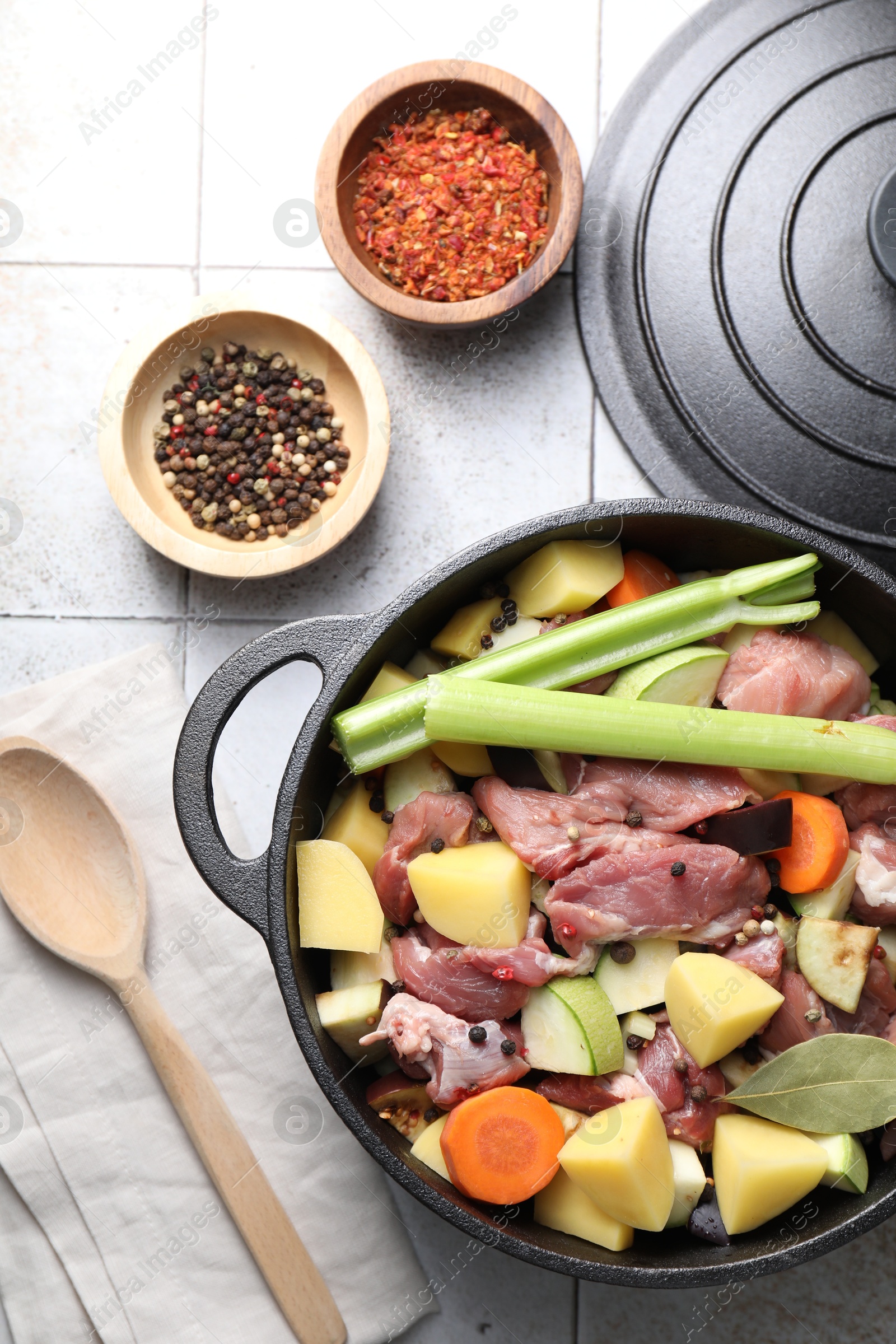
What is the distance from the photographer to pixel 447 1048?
5.77 ft

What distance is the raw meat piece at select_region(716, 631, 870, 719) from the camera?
1833 mm

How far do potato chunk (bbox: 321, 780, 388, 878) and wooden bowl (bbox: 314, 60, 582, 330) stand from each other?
3.74 ft

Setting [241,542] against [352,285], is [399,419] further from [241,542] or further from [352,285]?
[241,542]

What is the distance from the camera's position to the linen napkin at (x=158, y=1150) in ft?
7.09

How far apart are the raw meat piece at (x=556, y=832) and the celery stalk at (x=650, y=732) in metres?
0.11

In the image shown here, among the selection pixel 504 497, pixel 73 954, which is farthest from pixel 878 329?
pixel 73 954

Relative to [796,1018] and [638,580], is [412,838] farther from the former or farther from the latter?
[796,1018]

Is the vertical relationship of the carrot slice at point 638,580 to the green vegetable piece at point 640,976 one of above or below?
above

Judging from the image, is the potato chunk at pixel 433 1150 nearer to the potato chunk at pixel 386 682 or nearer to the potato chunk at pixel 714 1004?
the potato chunk at pixel 714 1004

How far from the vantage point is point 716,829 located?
1.82 metres

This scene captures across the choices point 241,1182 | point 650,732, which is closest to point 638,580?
point 650,732

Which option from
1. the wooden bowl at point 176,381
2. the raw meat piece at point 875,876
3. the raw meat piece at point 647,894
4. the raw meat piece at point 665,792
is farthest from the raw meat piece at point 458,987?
the wooden bowl at point 176,381

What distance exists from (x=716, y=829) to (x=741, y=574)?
52cm

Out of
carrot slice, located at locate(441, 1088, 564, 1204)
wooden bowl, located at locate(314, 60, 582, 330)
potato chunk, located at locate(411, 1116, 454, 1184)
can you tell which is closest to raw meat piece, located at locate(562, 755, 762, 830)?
carrot slice, located at locate(441, 1088, 564, 1204)
